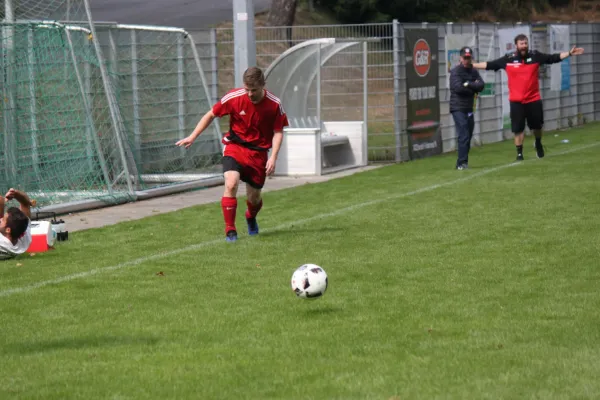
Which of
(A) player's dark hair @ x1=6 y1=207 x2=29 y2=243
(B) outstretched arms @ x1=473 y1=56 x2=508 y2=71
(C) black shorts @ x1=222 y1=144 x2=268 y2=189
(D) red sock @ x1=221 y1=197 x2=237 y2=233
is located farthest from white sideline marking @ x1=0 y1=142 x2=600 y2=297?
(B) outstretched arms @ x1=473 y1=56 x2=508 y2=71

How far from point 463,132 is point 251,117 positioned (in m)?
8.28

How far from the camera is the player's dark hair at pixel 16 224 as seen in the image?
1049 cm

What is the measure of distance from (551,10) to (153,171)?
43546mm

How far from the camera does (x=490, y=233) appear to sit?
37.5 feet

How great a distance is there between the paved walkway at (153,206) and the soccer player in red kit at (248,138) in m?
2.49

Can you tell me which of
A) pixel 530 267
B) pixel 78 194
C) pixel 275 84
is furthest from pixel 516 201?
pixel 275 84

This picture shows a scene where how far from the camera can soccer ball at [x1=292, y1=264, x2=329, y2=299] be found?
7957 mm

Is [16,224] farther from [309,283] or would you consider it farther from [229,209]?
[309,283]

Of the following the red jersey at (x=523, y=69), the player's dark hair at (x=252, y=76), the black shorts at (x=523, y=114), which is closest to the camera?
the player's dark hair at (x=252, y=76)

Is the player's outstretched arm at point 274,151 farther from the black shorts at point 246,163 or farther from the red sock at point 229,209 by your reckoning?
the red sock at point 229,209

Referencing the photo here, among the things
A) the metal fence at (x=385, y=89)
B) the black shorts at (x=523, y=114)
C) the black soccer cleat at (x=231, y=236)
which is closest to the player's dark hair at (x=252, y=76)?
the black soccer cleat at (x=231, y=236)

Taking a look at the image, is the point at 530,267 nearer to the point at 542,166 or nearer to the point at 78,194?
the point at 78,194

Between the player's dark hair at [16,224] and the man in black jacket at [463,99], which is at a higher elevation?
the man in black jacket at [463,99]

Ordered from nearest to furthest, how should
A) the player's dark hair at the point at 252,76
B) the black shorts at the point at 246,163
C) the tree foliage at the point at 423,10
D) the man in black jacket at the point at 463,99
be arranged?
the player's dark hair at the point at 252,76 < the black shorts at the point at 246,163 < the man in black jacket at the point at 463,99 < the tree foliage at the point at 423,10
